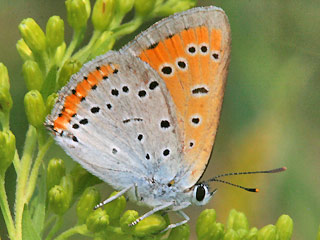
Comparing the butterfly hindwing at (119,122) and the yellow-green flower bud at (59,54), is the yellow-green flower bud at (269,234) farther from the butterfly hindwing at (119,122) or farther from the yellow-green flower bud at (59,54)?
the yellow-green flower bud at (59,54)

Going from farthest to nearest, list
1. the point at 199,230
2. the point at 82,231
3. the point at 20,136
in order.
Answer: the point at 20,136
the point at 199,230
the point at 82,231

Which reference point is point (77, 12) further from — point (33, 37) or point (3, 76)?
point (3, 76)

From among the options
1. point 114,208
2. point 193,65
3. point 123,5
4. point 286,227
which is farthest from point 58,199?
point 286,227

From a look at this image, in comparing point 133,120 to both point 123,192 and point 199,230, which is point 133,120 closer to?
point 123,192

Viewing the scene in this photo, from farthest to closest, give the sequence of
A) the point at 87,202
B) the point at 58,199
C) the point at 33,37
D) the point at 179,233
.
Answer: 1. the point at 33,37
2. the point at 179,233
3. the point at 87,202
4. the point at 58,199

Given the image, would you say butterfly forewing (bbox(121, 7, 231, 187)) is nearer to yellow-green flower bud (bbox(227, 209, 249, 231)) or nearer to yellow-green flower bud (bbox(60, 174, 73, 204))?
yellow-green flower bud (bbox(227, 209, 249, 231))

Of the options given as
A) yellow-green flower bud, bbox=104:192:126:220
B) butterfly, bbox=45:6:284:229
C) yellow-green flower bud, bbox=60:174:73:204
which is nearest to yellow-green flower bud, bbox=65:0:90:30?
butterfly, bbox=45:6:284:229

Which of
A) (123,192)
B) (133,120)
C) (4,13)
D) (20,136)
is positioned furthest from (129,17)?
(123,192)

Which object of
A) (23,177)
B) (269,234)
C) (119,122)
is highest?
(119,122)
